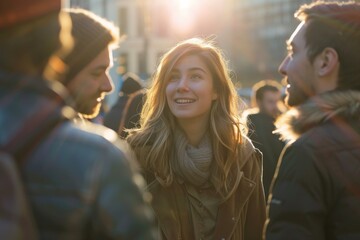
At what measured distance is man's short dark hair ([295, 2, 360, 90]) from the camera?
3025 mm

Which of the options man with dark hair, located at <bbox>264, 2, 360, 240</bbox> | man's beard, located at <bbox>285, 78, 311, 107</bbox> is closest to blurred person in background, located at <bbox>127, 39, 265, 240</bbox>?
man's beard, located at <bbox>285, 78, 311, 107</bbox>

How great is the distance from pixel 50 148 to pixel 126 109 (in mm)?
5928

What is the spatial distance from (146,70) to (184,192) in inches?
1801

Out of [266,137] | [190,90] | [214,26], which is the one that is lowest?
[214,26]

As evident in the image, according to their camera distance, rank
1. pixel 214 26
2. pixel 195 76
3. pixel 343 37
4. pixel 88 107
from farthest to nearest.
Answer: pixel 214 26 → pixel 195 76 → pixel 88 107 → pixel 343 37

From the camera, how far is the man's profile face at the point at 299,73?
3145mm

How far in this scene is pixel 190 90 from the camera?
4.66 meters

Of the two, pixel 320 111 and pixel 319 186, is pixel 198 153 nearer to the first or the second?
pixel 320 111

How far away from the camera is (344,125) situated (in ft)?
9.50

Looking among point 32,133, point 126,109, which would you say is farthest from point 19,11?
point 126,109

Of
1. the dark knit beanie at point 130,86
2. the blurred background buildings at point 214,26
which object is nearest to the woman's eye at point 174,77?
the dark knit beanie at point 130,86

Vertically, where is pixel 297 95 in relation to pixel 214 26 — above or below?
above

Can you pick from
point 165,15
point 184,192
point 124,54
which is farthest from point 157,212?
point 165,15

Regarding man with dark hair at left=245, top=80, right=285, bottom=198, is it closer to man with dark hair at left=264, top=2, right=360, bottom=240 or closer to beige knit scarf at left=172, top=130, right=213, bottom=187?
beige knit scarf at left=172, top=130, right=213, bottom=187
